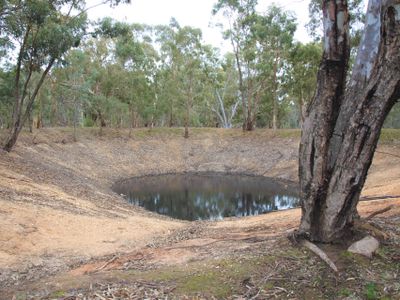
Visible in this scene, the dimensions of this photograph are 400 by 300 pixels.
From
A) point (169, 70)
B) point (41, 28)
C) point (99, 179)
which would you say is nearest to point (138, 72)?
point (169, 70)

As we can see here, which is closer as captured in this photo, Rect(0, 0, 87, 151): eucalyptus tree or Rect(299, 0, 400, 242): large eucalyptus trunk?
Rect(299, 0, 400, 242): large eucalyptus trunk

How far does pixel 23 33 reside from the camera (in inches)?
568

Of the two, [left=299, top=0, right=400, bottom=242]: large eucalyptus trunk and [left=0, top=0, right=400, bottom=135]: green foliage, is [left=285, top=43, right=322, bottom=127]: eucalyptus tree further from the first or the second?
[left=299, top=0, right=400, bottom=242]: large eucalyptus trunk

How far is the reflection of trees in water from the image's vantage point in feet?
53.4

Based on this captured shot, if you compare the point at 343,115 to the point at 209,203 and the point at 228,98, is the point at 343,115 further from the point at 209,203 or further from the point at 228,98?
the point at 228,98

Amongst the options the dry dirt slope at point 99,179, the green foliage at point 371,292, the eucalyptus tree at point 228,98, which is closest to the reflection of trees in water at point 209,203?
the dry dirt slope at point 99,179

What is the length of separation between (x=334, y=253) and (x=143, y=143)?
25.8 metres

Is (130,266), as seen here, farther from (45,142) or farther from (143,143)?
(143,143)

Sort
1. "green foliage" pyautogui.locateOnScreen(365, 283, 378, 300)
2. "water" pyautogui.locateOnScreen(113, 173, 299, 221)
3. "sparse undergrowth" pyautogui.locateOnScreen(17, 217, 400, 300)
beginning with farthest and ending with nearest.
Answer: "water" pyautogui.locateOnScreen(113, 173, 299, 221) < "sparse undergrowth" pyautogui.locateOnScreen(17, 217, 400, 300) < "green foliage" pyautogui.locateOnScreen(365, 283, 378, 300)

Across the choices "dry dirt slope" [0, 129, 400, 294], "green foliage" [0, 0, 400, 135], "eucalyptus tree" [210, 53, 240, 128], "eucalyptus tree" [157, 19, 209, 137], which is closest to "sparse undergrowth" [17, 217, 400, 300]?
"dry dirt slope" [0, 129, 400, 294]

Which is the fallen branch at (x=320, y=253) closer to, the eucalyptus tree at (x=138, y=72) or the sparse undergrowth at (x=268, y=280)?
the sparse undergrowth at (x=268, y=280)

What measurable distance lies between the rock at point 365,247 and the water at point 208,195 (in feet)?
35.2

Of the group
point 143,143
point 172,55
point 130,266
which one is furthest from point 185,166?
point 130,266

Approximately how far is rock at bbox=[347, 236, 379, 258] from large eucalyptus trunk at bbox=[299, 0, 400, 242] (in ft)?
0.72
